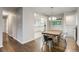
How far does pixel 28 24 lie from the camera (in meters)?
1.87

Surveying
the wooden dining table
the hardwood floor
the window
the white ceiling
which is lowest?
the hardwood floor

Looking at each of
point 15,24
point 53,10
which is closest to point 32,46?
point 15,24

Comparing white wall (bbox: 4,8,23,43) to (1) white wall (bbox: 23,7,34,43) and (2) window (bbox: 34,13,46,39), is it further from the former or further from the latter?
(2) window (bbox: 34,13,46,39)

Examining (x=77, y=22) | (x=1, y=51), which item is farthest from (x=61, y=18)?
(x=1, y=51)

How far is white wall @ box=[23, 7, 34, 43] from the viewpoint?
182 cm

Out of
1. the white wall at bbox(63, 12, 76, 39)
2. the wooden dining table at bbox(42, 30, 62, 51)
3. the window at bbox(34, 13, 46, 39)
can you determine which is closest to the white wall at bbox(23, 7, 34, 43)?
the window at bbox(34, 13, 46, 39)

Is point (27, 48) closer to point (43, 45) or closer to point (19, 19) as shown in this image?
point (43, 45)

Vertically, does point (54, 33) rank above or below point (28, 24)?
below

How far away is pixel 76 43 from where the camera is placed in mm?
1793

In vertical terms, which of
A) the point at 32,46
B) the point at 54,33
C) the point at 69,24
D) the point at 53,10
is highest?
the point at 53,10

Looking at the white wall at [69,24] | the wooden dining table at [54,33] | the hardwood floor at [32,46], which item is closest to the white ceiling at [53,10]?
the white wall at [69,24]

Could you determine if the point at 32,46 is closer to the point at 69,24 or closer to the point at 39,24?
the point at 39,24
